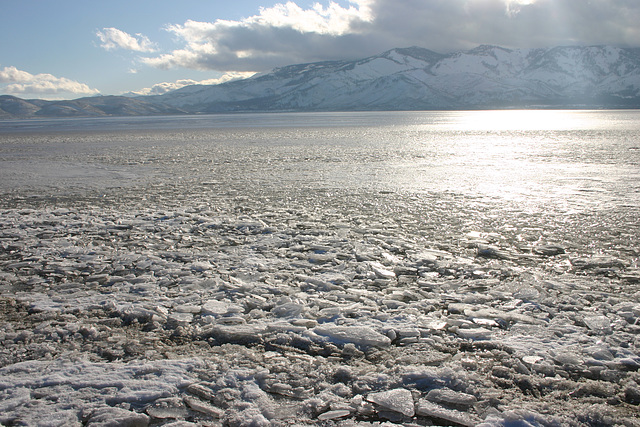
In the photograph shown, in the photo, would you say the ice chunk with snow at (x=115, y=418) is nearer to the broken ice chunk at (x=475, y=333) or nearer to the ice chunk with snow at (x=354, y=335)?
the ice chunk with snow at (x=354, y=335)

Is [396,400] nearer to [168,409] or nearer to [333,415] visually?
[333,415]

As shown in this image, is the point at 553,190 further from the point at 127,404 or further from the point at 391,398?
the point at 127,404

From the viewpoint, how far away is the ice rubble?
2.53 meters

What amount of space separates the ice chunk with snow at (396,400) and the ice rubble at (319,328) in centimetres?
1

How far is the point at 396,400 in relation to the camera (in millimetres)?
2549

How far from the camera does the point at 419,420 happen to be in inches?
94.3

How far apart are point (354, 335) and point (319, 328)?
0.30 metres

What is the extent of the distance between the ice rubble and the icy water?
0.02 meters

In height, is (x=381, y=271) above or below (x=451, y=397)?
above

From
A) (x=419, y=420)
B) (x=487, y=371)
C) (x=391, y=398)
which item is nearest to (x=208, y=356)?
(x=391, y=398)

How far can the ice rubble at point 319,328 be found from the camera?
253 centimetres

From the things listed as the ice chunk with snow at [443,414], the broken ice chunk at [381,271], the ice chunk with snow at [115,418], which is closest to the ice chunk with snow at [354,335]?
the ice chunk with snow at [443,414]

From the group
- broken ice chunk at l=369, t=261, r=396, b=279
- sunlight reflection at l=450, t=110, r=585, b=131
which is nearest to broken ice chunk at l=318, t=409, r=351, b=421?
broken ice chunk at l=369, t=261, r=396, b=279

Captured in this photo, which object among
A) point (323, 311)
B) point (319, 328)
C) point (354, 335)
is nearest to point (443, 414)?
point (354, 335)
